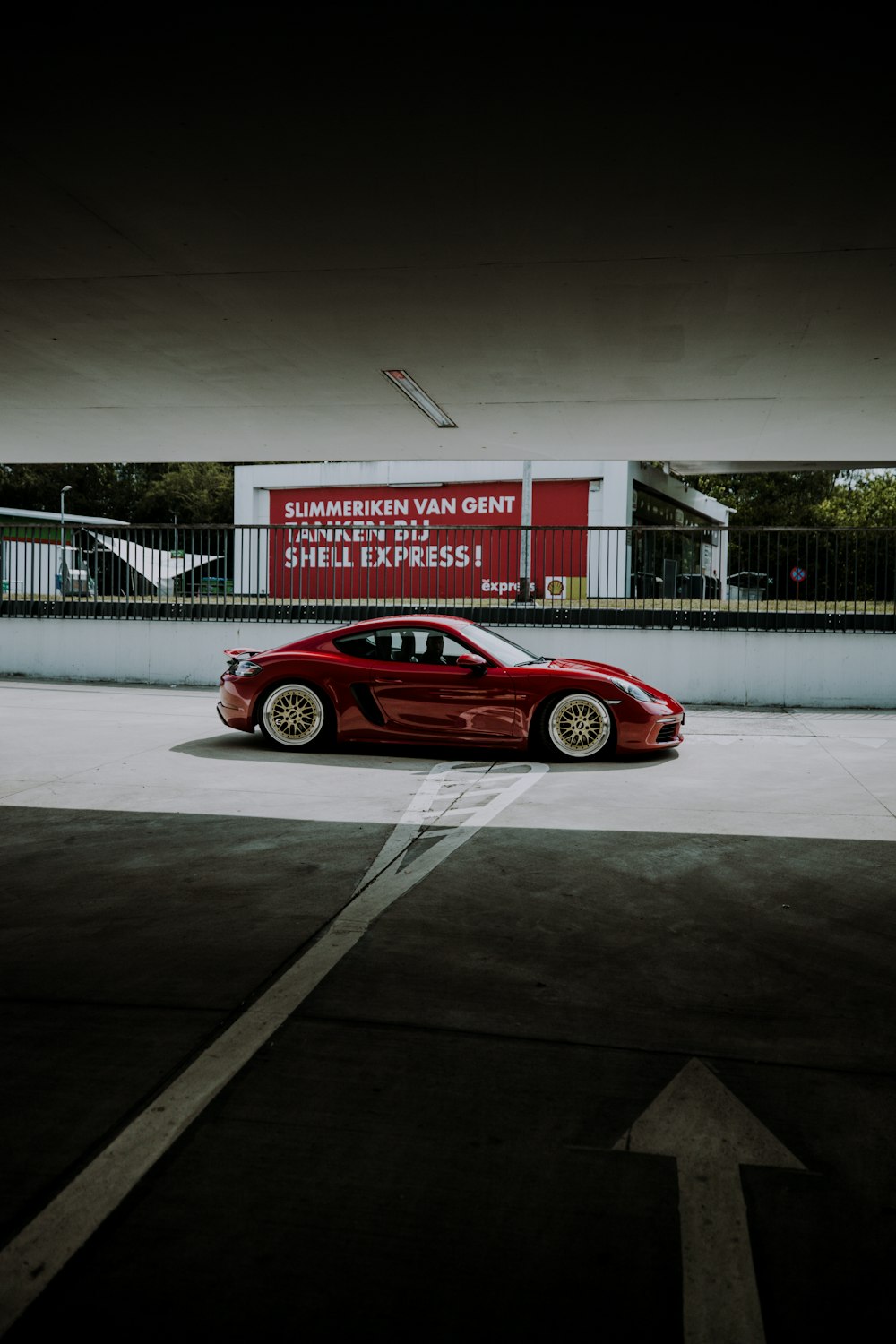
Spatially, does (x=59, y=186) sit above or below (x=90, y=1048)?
above

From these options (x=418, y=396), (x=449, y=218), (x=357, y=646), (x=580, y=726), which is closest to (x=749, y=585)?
(x=580, y=726)

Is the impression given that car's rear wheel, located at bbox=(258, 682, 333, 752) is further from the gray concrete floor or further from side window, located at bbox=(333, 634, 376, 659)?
the gray concrete floor

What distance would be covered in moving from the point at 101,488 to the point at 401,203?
76740 millimetres

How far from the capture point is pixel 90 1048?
10.7 feet

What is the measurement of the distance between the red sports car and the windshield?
20 mm

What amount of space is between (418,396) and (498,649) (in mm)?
2588

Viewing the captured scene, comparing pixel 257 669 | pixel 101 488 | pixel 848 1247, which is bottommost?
pixel 848 1247

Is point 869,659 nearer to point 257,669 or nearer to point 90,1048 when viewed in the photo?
point 257,669

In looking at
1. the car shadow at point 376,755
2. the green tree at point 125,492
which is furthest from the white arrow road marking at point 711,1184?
the green tree at point 125,492

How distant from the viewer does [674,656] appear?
15.8m

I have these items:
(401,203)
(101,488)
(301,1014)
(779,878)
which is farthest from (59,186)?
(101,488)

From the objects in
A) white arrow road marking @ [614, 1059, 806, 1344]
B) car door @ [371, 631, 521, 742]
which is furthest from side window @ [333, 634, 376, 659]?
white arrow road marking @ [614, 1059, 806, 1344]

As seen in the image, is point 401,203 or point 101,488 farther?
point 101,488

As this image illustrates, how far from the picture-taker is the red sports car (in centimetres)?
955
